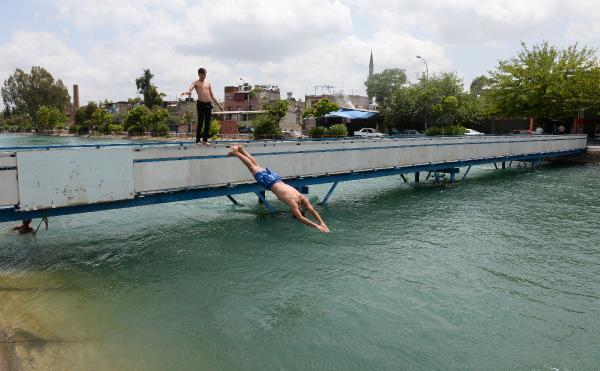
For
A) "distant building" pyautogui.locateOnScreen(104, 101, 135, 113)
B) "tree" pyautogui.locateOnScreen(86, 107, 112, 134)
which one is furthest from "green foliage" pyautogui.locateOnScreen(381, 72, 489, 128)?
"distant building" pyautogui.locateOnScreen(104, 101, 135, 113)

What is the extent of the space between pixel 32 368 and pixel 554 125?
5679cm

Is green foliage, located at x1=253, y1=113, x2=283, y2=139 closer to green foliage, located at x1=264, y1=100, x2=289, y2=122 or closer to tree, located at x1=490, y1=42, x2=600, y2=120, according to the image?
green foliage, located at x1=264, y1=100, x2=289, y2=122

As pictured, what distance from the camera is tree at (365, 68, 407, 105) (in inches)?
2908

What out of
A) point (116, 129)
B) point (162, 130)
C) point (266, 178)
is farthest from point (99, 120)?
point (266, 178)

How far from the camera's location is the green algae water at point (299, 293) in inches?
294

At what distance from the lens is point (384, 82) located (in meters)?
74.1

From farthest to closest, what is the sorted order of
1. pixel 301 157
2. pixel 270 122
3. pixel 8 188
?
pixel 270 122 < pixel 301 157 < pixel 8 188

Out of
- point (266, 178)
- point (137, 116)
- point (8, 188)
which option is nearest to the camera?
point (266, 178)

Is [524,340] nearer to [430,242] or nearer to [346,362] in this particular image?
[346,362]

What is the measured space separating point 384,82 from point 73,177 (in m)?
68.3

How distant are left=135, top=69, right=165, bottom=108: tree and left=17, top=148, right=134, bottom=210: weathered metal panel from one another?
9214cm

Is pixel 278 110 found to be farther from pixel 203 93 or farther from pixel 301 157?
pixel 203 93

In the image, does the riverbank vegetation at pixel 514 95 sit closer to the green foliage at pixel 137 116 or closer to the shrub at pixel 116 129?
the green foliage at pixel 137 116

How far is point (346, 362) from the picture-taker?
23.9 ft
